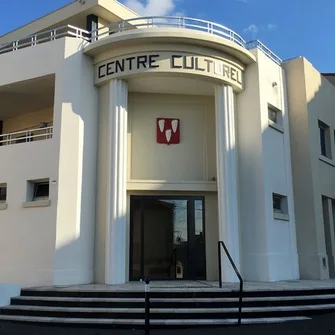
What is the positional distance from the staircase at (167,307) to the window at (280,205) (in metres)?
3.86

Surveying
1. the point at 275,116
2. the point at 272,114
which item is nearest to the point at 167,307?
the point at 272,114

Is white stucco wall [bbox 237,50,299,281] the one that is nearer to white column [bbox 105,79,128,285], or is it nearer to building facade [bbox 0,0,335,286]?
building facade [bbox 0,0,335,286]

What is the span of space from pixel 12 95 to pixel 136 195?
5.66m

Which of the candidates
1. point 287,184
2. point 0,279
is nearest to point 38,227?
point 0,279

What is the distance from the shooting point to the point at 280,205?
45.9ft

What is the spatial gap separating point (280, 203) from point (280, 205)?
2.6 inches

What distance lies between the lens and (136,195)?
42.6 feet

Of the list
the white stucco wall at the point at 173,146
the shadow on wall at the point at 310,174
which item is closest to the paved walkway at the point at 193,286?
the shadow on wall at the point at 310,174

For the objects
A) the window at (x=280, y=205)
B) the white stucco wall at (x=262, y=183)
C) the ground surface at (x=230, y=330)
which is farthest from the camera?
the window at (x=280, y=205)

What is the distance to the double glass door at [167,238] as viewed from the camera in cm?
1266

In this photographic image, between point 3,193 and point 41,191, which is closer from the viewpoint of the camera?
point 41,191

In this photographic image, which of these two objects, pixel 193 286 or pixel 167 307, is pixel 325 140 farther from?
pixel 167 307

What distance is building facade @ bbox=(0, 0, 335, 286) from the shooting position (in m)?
11.9

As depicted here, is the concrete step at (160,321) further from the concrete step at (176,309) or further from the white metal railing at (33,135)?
the white metal railing at (33,135)
